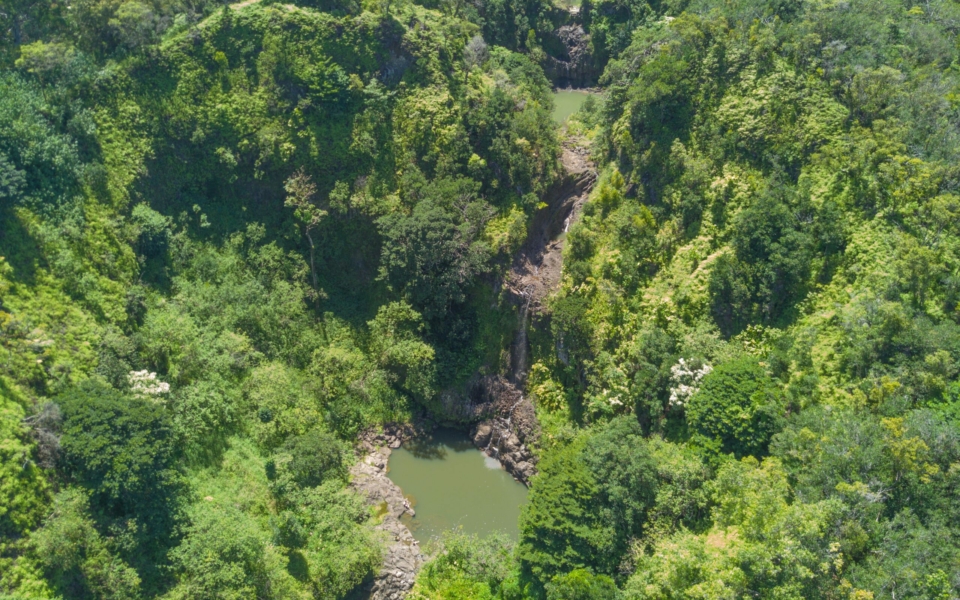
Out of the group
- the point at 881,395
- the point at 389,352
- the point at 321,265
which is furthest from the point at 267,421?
the point at 881,395

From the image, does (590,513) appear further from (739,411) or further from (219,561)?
(219,561)

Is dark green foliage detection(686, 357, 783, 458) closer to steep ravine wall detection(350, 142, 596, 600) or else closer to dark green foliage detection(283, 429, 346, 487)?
steep ravine wall detection(350, 142, 596, 600)

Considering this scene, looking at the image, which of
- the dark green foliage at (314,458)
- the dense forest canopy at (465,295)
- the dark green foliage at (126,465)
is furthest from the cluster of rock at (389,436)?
the dark green foliage at (126,465)

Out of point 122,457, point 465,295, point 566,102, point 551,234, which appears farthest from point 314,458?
point 566,102

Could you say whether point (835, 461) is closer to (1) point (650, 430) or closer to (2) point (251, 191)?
(1) point (650, 430)

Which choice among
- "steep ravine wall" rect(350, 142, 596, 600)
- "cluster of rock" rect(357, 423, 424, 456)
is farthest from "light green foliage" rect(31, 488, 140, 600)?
"cluster of rock" rect(357, 423, 424, 456)

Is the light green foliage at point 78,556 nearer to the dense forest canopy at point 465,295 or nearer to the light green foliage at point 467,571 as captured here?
the dense forest canopy at point 465,295
